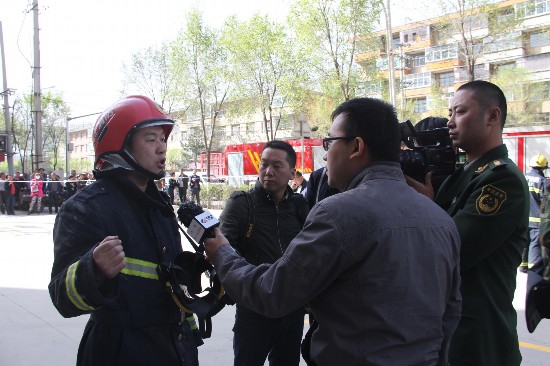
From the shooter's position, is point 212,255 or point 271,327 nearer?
point 212,255

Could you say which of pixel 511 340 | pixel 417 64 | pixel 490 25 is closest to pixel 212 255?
pixel 511 340

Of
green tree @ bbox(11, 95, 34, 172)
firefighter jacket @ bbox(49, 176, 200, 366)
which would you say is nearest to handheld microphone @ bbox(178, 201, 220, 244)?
firefighter jacket @ bbox(49, 176, 200, 366)

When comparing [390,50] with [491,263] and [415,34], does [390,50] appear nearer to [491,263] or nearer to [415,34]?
[491,263]

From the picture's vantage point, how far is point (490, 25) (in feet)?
76.5

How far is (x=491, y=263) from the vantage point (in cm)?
213

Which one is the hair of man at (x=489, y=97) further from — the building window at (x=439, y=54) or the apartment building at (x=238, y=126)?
the building window at (x=439, y=54)

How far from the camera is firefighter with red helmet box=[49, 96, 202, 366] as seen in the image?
1.73 metres

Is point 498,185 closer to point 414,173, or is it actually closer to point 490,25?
point 414,173

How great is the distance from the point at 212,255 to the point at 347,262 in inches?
22.1

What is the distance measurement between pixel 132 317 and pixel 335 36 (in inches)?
969

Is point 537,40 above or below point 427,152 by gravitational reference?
above

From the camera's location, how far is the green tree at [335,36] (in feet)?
79.3

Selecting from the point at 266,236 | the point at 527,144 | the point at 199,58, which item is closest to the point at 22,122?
the point at 199,58

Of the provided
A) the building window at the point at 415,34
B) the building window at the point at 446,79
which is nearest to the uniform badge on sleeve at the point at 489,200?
the building window at the point at 446,79
